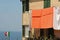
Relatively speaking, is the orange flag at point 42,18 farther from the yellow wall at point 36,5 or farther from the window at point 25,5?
the window at point 25,5

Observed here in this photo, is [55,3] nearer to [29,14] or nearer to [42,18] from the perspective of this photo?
[42,18]

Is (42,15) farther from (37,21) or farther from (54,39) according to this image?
(54,39)

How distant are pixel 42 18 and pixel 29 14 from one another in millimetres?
1269

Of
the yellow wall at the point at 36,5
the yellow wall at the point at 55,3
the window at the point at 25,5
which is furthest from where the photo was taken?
the window at the point at 25,5

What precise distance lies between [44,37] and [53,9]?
2.28 metres

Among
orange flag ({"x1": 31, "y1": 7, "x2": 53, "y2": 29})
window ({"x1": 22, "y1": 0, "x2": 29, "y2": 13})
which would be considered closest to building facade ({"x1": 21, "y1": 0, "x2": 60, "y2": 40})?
window ({"x1": 22, "y1": 0, "x2": 29, "y2": 13})

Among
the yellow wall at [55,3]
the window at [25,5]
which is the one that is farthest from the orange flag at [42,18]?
the window at [25,5]

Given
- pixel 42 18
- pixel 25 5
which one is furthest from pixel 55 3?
pixel 25 5

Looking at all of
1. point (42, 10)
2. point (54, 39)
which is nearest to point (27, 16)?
point (42, 10)

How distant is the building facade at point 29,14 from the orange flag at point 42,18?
1.77ft

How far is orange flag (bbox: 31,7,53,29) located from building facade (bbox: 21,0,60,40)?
0.54m

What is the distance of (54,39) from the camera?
14969mm

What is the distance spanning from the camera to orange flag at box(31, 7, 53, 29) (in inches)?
565

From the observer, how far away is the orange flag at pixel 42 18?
1435 centimetres
